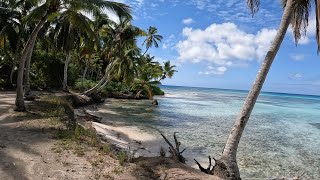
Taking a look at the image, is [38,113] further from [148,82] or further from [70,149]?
[148,82]

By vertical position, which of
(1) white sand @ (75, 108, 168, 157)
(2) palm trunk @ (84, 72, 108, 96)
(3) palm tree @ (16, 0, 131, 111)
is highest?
(3) palm tree @ (16, 0, 131, 111)

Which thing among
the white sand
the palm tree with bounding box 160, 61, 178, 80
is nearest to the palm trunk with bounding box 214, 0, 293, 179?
the white sand

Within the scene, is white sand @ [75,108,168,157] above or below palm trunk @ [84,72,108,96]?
below

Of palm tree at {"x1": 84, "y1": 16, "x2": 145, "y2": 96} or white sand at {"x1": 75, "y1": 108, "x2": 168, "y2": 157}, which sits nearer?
white sand at {"x1": 75, "y1": 108, "x2": 168, "y2": 157}

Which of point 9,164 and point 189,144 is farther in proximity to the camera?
point 189,144

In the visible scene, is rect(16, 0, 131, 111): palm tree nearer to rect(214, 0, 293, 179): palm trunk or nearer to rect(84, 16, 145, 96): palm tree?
rect(214, 0, 293, 179): palm trunk

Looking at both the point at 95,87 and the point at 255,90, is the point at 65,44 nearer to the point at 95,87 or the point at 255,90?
the point at 95,87

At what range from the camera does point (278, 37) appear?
25.8ft

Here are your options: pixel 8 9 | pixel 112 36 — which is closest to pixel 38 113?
pixel 8 9

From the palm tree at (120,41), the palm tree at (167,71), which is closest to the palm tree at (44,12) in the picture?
the palm tree at (120,41)

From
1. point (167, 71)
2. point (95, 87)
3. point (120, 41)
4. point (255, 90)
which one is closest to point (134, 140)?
point (255, 90)

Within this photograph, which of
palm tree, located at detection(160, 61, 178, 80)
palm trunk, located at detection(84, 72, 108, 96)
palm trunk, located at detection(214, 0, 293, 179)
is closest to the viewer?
palm trunk, located at detection(214, 0, 293, 179)

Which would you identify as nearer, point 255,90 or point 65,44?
point 255,90

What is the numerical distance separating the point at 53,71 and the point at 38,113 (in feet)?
72.8
